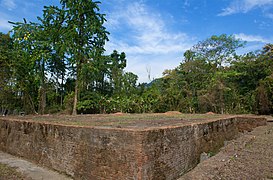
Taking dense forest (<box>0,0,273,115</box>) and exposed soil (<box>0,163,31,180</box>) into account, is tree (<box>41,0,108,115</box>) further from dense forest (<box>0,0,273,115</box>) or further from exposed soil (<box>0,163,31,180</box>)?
exposed soil (<box>0,163,31,180</box>)

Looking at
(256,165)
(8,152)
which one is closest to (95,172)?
(256,165)

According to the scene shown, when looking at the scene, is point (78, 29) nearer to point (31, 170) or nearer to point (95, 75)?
point (95, 75)

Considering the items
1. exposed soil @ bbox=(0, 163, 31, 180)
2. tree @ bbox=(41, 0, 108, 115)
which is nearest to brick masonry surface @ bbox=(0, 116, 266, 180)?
exposed soil @ bbox=(0, 163, 31, 180)

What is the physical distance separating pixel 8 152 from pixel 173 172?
4.82 meters

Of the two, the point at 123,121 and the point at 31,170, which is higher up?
the point at 123,121

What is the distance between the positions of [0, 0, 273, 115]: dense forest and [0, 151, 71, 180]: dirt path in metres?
7.61

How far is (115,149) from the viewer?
9.89 feet

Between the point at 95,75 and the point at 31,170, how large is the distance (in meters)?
14.7

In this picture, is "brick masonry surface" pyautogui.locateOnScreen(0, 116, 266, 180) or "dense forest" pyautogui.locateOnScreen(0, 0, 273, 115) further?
"dense forest" pyautogui.locateOnScreen(0, 0, 273, 115)

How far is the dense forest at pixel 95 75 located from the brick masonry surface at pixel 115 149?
27.0 ft

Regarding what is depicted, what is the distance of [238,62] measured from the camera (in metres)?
20.3

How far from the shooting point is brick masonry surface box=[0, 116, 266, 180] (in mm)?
2850

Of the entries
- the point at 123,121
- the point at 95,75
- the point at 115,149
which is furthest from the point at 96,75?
the point at 115,149

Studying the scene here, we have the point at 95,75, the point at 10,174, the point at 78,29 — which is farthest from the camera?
the point at 95,75
